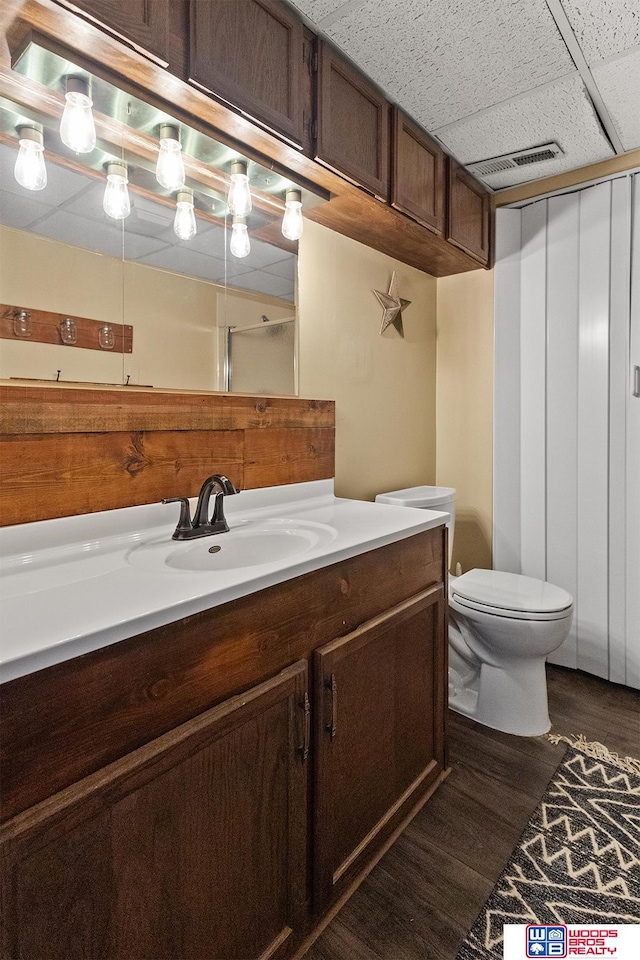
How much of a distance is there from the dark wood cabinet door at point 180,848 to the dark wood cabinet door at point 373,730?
8 cm

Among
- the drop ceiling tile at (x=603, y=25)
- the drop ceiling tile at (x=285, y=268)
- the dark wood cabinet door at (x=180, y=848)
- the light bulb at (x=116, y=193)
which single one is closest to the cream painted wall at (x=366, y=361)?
the drop ceiling tile at (x=285, y=268)

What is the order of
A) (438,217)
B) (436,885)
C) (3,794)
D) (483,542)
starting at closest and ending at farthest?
1. (3,794)
2. (436,885)
3. (438,217)
4. (483,542)

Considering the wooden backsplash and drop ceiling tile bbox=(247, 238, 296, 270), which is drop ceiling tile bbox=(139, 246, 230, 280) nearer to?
drop ceiling tile bbox=(247, 238, 296, 270)

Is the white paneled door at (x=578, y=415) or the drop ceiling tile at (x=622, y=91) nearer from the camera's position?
the drop ceiling tile at (x=622, y=91)

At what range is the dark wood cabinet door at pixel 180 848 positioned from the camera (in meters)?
0.66

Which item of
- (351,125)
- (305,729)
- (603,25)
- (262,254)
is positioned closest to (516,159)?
(603,25)

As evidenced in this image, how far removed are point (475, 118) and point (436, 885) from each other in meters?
2.41

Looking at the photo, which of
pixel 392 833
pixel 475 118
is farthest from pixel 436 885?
pixel 475 118

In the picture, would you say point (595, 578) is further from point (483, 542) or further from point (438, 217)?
point (438, 217)

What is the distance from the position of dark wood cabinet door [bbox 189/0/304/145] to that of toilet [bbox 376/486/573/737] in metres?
1.37

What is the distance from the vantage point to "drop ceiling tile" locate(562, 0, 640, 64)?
136 cm

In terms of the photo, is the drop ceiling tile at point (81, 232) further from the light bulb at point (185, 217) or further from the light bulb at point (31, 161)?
the light bulb at point (185, 217)

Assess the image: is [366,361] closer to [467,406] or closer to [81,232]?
[467,406]

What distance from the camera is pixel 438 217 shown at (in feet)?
6.58
